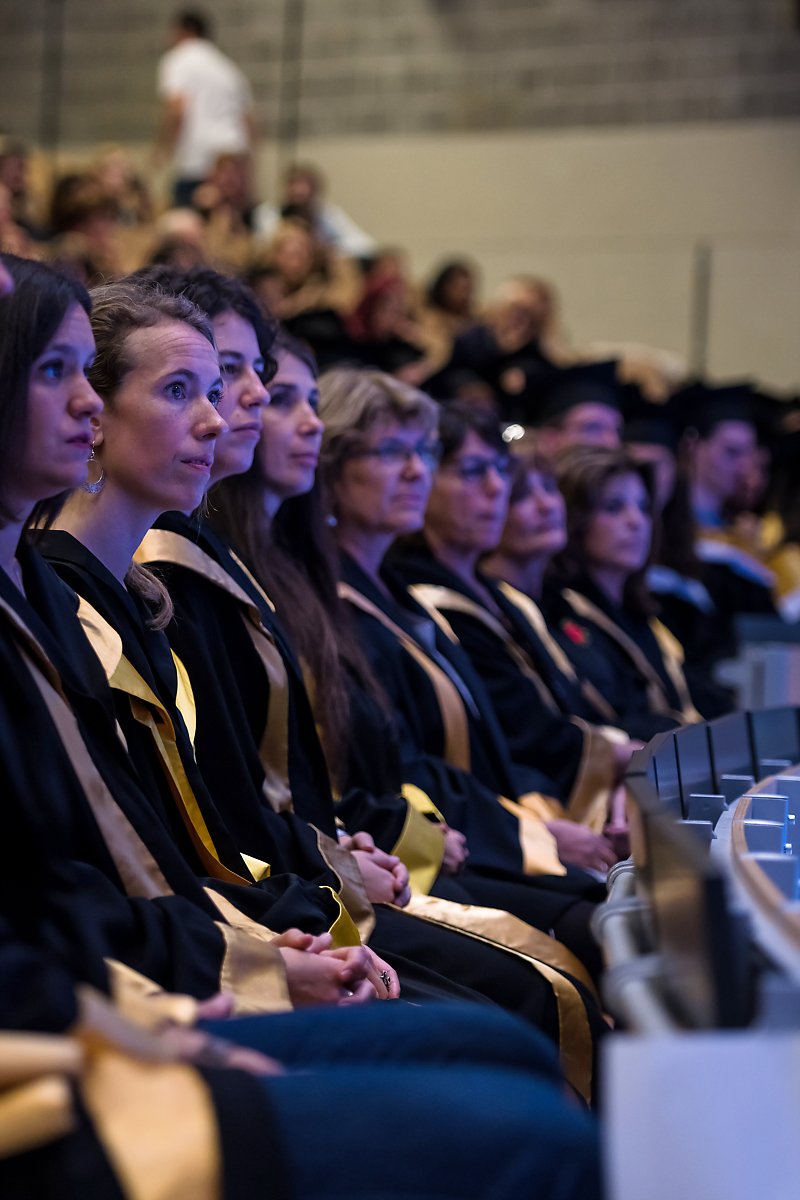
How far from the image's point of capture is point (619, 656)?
19.2ft

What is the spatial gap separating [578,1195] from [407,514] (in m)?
2.76

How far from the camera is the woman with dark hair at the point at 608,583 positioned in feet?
18.6

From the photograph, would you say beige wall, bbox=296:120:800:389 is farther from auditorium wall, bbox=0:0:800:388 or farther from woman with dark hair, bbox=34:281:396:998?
woman with dark hair, bbox=34:281:396:998

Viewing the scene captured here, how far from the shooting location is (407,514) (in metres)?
4.23

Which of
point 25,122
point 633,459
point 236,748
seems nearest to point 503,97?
point 25,122

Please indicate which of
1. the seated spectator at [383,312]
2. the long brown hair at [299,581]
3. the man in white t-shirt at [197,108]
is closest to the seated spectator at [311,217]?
the man in white t-shirt at [197,108]

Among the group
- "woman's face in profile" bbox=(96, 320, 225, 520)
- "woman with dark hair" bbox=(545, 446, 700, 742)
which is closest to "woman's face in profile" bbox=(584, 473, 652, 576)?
"woman with dark hair" bbox=(545, 446, 700, 742)

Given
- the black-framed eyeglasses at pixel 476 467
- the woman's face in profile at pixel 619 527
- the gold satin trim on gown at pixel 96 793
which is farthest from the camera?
the woman's face in profile at pixel 619 527

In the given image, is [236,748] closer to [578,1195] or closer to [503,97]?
[578,1195]

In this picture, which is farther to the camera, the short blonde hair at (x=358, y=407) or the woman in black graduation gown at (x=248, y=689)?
the short blonde hair at (x=358, y=407)

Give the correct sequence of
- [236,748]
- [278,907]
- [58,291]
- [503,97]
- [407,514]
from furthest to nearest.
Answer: [503,97], [407,514], [236,748], [278,907], [58,291]

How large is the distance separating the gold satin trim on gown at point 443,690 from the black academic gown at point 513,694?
330 mm

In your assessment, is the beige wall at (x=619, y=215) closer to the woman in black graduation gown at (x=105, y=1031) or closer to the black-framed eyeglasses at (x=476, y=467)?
the black-framed eyeglasses at (x=476, y=467)

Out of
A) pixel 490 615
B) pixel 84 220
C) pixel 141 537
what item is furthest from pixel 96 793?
pixel 84 220
